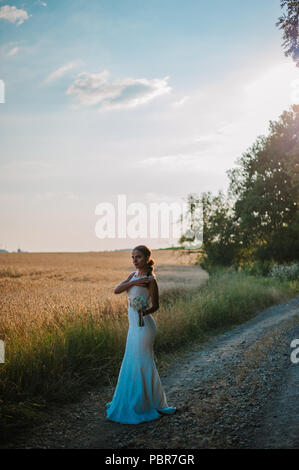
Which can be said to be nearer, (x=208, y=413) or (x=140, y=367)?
(x=140, y=367)

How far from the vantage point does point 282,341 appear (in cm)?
1092

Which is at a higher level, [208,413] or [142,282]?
[142,282]

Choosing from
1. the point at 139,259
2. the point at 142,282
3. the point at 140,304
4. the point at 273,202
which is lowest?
the point at 140,304

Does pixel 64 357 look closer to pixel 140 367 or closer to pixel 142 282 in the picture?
pixel 140 367

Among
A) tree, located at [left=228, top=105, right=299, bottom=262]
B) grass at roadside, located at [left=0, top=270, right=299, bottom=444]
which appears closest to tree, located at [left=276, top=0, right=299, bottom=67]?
grass at roadside, located at [left=0, top=270, right=299, bottom=444]

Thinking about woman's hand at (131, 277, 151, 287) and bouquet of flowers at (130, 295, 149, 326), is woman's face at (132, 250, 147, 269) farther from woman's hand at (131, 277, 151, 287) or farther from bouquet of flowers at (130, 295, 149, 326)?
bouquet of flowers at (130, 295, 149, 326)

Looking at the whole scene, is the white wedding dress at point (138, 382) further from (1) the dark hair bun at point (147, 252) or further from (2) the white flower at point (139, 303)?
(1) the dark hair bun at point (147, 252)

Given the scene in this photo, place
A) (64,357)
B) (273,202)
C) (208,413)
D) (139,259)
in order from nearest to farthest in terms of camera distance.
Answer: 1. (139,259)
2. (208,413)
3. (64,357)
4. (273,202)

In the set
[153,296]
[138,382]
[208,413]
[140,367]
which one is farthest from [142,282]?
[208,413]

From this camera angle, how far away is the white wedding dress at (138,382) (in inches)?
220

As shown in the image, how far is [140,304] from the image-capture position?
18.5 ft

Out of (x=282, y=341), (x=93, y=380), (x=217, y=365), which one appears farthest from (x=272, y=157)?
(x=93, y=380)

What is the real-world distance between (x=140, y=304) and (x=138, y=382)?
1.12 meters
